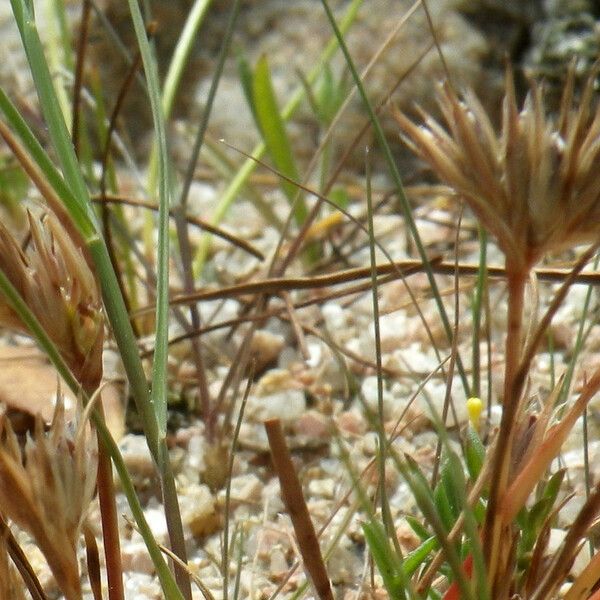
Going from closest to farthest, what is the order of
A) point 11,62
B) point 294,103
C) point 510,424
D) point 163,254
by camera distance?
point 510,424 < point 163,254 < point 294,103 < point 11,62

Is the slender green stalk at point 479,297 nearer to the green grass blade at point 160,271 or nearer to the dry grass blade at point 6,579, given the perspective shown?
the green grass blade at point 160,271

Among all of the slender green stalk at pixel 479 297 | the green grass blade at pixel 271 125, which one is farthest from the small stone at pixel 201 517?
the green grass blade at pixel 271 125

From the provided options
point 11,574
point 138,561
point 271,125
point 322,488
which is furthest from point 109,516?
point 271,125

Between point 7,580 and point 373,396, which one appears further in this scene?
point 373,396

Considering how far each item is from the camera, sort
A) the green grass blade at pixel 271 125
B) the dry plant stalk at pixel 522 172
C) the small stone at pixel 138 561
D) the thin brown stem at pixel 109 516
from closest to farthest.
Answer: the dry plant stalk at pixel 522 172 → the thin brown stem at pixel 109 516 → the small stone at pixel 138 561 → the green grass blade at pixel 271 125

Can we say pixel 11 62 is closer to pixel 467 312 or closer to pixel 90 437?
pixel 467 312

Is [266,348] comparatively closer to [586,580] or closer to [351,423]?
[351,423]

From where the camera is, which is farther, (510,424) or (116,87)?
(116,87)

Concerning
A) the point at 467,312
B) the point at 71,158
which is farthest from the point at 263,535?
the point at 467,312
